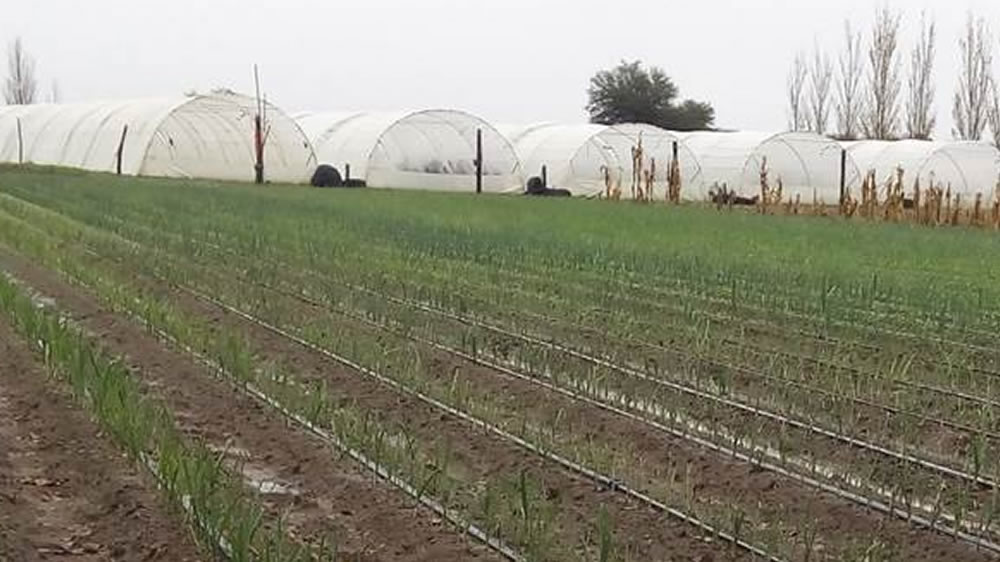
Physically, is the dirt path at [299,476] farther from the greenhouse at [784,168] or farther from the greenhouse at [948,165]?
the greenhouse at [948,165]

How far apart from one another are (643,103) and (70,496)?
4239 centimetres

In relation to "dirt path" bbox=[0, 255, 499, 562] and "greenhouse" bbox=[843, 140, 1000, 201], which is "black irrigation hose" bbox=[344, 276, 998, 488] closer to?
"dirt path" bbox=[0, 255, 499, 562]

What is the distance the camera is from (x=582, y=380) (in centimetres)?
553

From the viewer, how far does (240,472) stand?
406 cm

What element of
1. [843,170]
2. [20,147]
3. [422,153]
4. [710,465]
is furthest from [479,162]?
[710,465]

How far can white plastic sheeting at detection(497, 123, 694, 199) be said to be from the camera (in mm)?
28703

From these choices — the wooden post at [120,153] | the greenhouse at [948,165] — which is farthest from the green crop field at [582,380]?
the greenhouse at [948,165]

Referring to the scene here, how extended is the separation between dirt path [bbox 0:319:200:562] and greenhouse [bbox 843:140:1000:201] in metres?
24.3

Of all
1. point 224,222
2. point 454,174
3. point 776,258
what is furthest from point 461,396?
point 454,174

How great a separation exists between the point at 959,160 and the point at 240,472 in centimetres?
2611

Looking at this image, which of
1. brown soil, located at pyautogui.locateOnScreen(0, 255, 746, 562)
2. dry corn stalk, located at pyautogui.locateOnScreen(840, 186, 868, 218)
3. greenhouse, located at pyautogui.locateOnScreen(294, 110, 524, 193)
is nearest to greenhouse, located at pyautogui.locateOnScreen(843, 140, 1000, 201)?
dry corn stalk, located at pyautogui.locateOnScreen(840, 186, 868, 218)

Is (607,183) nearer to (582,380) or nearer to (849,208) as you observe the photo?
(849,208)

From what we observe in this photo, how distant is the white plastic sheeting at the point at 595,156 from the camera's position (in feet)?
94.2

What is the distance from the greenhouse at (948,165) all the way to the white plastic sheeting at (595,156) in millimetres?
4436
